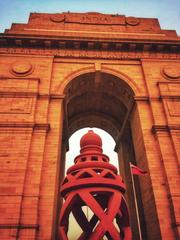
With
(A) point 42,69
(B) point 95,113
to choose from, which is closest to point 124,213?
(A) point 42,69

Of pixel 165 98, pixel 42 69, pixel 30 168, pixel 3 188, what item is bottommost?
pixel 3 188

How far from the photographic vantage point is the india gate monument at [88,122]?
20.9ft

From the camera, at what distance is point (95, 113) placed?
19172mm

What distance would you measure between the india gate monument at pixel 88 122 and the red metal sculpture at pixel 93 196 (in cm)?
3

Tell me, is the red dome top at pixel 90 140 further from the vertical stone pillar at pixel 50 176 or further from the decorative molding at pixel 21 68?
the decorative molding at pixel 21 68

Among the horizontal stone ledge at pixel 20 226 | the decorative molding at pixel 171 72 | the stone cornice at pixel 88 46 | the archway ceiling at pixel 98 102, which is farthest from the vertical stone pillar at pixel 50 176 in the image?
the decorative molding at pixel 171 72

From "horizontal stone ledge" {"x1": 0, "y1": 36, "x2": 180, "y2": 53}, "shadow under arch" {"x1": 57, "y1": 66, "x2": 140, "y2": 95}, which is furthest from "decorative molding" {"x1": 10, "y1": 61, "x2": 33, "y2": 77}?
"shadow under arch" {"x1": 57, "y1": 66, "x2": 140, "y2": 95}

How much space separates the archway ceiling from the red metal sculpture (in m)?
8.85

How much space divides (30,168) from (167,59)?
459 inches

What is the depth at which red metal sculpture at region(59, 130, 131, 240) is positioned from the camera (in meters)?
5.17

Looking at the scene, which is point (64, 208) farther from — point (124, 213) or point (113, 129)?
point (113, 129)

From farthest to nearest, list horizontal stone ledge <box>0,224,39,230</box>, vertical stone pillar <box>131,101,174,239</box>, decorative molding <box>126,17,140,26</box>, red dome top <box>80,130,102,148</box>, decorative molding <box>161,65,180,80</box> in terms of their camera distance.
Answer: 1. decorative molding <box>126,17,140,26</box>
2. decorative molding <box>161,65,180,80</box>
3. vertical stone pillar <box>131,101,174,239</box>
4. horizontal stone ledge <box>0,224,39,230</box>
5. red dome top <box>80,130,102,148</box>

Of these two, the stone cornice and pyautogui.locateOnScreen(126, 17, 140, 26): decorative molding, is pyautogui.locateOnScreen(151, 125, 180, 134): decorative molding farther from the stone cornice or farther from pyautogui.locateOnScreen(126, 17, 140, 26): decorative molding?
pyautogui.locateOnScreen(126, 17, 140, 26): decorative molding

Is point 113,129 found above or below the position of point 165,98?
above
